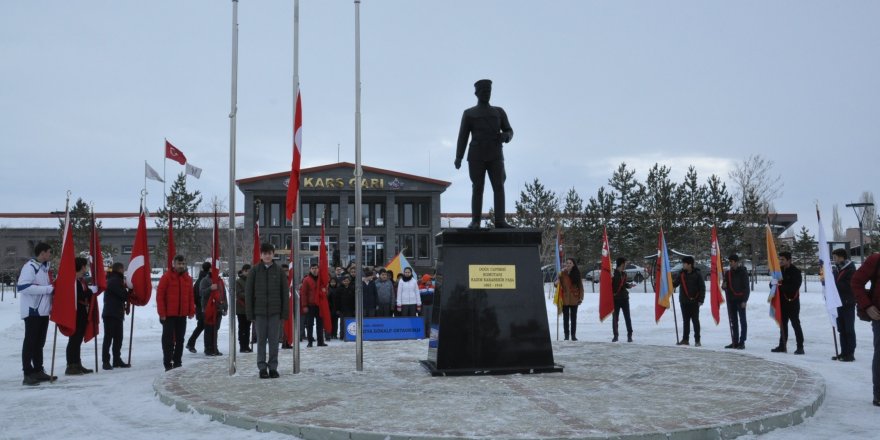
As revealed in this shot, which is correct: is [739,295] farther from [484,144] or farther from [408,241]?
[408,241]

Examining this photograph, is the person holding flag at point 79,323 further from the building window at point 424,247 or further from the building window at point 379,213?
the building window at point 379,213

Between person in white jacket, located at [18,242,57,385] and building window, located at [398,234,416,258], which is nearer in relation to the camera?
person in white jacket, located at [18,242,57,385]

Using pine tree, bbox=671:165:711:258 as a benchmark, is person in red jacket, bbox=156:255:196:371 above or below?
below

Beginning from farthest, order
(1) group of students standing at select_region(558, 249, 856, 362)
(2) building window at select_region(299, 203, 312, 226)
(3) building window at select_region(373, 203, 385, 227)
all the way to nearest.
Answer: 1. (3) building window at select_region(373, 203, 385, 227)
2. (2) building window at select_region(299, 203, 312, 226)
3. (1) group of students standing at select_region(558, 249, 856, 362)

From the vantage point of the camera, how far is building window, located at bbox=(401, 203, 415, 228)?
63.8 meters

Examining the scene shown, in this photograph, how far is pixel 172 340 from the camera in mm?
11086

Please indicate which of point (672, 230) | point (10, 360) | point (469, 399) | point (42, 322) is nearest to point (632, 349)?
point (469, 399)

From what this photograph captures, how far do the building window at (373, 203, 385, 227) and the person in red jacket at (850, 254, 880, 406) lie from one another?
56.2m

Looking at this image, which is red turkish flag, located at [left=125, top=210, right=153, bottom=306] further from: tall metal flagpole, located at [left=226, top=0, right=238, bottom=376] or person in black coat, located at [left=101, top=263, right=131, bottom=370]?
tall metal flagpole, located at [left=226, top=0, right=238, bottom=376]

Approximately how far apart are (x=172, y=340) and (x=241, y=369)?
1.85 metres

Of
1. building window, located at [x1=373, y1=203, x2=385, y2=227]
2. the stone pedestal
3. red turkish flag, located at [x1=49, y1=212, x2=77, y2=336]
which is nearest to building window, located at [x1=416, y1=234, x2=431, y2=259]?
building window, located at [x1=373, y1=203, x2=385, y2=227]

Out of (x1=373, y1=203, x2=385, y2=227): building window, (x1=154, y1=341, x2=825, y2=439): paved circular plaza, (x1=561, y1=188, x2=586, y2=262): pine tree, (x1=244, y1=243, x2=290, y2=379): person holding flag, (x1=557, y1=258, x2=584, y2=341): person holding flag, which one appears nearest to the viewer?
(x1=154, y1=341, x2=825, y2=439): paved circular plaza

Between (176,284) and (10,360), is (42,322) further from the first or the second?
(10,360)

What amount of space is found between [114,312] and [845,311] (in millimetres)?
13554
